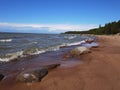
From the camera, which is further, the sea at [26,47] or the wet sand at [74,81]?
the sea at [26,47]

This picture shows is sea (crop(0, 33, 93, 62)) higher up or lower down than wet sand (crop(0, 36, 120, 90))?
lower down

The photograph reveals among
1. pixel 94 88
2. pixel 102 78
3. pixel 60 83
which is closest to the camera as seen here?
pixel 94 88

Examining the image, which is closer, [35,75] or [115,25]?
[35,75]

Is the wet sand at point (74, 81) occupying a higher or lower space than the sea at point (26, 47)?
higher

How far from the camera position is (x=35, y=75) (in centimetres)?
746

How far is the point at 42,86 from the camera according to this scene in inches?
267

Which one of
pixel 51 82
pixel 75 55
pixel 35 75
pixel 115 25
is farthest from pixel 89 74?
pixel 115 25

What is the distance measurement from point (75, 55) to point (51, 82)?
721cm

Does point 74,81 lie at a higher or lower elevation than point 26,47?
higher

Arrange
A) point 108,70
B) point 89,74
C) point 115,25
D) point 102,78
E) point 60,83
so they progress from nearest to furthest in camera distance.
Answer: point 60,83 < point 102,78 < point 89,74 < point 108,70 < point 115,25

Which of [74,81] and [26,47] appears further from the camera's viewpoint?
[26,47]

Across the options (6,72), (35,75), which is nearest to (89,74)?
(35,75)

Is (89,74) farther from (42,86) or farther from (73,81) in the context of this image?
(42,86)

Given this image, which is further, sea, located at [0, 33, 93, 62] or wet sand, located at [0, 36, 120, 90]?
sea, located at [0, 33, 93, 62]
